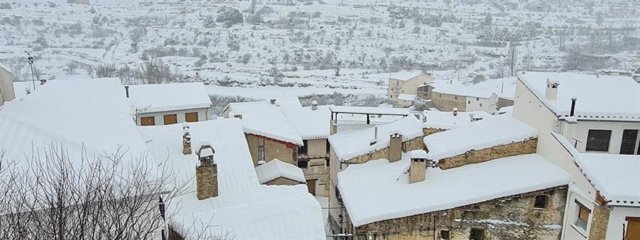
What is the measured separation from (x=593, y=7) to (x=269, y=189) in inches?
7843

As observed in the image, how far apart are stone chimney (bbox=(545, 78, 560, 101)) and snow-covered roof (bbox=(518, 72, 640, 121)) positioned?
0.16 meters

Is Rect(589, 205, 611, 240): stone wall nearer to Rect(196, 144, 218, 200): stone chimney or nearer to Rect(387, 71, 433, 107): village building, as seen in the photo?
Rect(196, 144, 218, 200): stone chimney

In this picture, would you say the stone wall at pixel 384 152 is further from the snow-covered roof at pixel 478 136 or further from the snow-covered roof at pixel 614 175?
the snow-covered roof at pixel 614 175

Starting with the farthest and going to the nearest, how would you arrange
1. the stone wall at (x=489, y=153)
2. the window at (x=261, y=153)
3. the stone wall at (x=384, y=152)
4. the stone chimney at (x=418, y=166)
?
the window at (x=261, y=153)
the stone wall at (x=384, y=152)
the stone wall at (x=489, y=153)
the stone chimney at (x=418, y=166)

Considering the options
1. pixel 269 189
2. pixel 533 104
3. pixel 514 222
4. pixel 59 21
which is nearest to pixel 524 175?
pixel 514 222

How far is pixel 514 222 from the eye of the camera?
66.6ft

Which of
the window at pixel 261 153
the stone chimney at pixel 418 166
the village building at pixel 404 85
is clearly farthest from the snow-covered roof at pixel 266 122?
the village building at pixel 404 85

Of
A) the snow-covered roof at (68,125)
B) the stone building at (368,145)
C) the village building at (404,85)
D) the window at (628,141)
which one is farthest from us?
the village building at (404,85)

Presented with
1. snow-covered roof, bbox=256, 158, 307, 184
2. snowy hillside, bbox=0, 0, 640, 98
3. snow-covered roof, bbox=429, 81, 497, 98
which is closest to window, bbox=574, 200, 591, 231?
snow-covered roof, bbox=256, 158, 307, 184

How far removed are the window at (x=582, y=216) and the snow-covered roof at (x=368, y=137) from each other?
357 inches

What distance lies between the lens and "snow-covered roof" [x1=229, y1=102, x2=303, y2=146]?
30.9 m

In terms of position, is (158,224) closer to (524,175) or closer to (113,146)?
(113,146)

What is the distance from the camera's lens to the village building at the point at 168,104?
124 feet

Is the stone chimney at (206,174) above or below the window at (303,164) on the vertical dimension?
above
